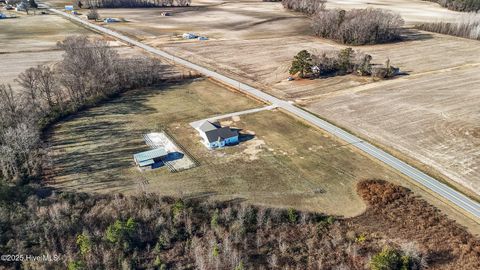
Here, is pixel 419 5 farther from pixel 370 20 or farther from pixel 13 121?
pixel 13 121

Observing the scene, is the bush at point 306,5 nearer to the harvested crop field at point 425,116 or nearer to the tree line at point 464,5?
the tree line at point 464,5

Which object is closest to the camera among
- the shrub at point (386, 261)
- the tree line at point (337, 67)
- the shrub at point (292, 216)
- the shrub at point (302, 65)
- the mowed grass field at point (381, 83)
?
the shrub at point (386, 261)

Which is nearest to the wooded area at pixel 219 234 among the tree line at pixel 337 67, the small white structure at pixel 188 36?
the tree line at pixel 337 67

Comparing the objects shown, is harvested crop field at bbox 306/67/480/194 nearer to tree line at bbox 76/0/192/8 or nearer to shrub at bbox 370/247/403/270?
shrub at bbox 370/247/403/270

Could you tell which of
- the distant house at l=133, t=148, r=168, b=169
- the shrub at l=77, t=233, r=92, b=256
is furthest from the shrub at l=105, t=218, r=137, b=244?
the distant house at l=133, t=148, r=168, b=169

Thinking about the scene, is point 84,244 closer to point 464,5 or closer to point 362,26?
point 362,26

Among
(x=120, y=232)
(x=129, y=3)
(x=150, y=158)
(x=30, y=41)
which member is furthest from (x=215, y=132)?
(x=129, y=3)

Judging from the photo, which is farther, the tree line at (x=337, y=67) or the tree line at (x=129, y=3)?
the tree line at (x=129, y=3)

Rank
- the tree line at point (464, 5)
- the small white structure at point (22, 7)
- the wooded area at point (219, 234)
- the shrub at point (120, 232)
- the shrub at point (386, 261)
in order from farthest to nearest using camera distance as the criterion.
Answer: the small white structure at point (22, 7) < the tree line at point (464, 5) < the shrub at point (120, 232) < the wooded area at point (219, 234) < the shrub at point (386, 261)
